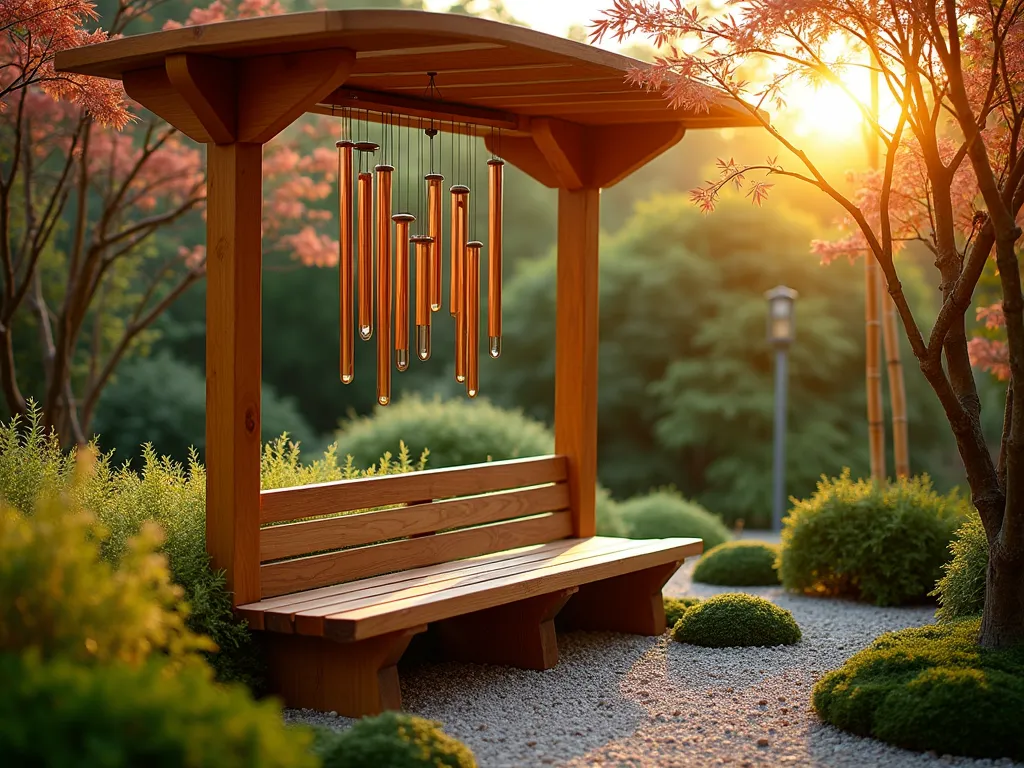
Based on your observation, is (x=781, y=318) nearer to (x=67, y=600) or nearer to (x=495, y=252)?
(x=495, y=252)

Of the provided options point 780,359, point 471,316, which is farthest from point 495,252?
point 780,359

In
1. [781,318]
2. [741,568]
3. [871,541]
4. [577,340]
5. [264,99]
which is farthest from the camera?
[781,318]

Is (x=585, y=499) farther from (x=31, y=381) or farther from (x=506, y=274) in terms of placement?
(x=506, y=274)

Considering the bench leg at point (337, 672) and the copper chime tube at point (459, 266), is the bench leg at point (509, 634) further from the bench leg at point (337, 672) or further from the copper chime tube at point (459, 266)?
the copper chime tube at point (459, 266)

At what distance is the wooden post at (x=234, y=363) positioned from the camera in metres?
4.07

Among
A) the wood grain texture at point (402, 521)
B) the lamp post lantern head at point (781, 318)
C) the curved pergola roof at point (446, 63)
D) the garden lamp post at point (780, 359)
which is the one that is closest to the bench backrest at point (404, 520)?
the wood grain texture at point (402, 521)

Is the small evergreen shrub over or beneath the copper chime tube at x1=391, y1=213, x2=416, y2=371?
beneath

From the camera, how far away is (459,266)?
5082 mm

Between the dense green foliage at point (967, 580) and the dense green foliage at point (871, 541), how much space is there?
4.07ft

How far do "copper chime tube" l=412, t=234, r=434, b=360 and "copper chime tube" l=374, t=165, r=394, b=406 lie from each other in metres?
0.18

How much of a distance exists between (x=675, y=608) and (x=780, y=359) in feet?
17.2

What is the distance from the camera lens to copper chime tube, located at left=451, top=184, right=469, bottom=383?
506cm

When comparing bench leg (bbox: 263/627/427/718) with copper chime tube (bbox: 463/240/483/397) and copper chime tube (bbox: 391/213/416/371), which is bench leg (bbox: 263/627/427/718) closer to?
copper chime tube (bbox: 391/213/416/371)

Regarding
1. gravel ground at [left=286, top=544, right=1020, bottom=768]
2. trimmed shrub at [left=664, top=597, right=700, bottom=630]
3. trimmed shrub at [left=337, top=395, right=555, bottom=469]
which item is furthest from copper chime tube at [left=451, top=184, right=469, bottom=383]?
trimmed shrub at [left=337, top=395, right=555, bottom=469]
